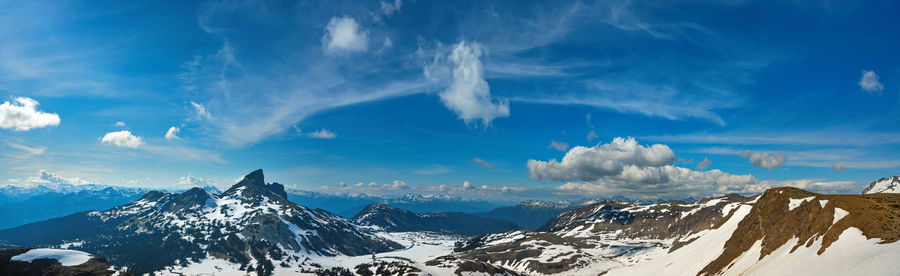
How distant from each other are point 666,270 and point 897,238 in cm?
10050

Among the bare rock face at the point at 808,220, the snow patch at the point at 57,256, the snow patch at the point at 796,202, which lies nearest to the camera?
the bare rock face at the point at 808,220

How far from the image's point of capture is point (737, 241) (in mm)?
118938

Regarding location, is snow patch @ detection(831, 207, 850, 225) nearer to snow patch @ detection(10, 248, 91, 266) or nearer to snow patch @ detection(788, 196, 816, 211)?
snow patch @ detection(788, 196, 816, 211)

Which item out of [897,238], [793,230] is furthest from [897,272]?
[793,230]

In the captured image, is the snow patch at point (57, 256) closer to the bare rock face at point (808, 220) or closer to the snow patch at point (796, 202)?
the bare rock face at point (808, 220)

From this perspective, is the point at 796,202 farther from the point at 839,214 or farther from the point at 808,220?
the point at 839,214

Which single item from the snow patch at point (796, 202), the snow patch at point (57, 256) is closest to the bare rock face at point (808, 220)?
the snow patch at point (796, 202)

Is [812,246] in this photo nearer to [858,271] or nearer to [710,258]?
[858,271]

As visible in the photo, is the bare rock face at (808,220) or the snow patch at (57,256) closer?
the bare rock face at (808,220)

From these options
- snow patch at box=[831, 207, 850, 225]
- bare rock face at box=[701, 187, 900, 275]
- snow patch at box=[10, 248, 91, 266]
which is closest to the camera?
bare rock face at box=[701, 187, 900, 275]

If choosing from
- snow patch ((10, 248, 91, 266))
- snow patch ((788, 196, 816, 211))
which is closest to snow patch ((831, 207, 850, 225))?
snow patch ((788, 196, 816, 211))

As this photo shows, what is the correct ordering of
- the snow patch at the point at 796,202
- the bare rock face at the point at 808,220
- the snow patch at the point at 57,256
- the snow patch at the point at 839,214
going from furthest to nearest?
the snow patch at the point at 57,256 < the snow patch at the point at 796,202 < the snow patch at the point at 839,214 < the bare rock face at the point at 808,220

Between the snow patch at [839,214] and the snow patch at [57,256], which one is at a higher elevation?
the snow patch at [839,214]

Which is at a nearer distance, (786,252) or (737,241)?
(786,252)
